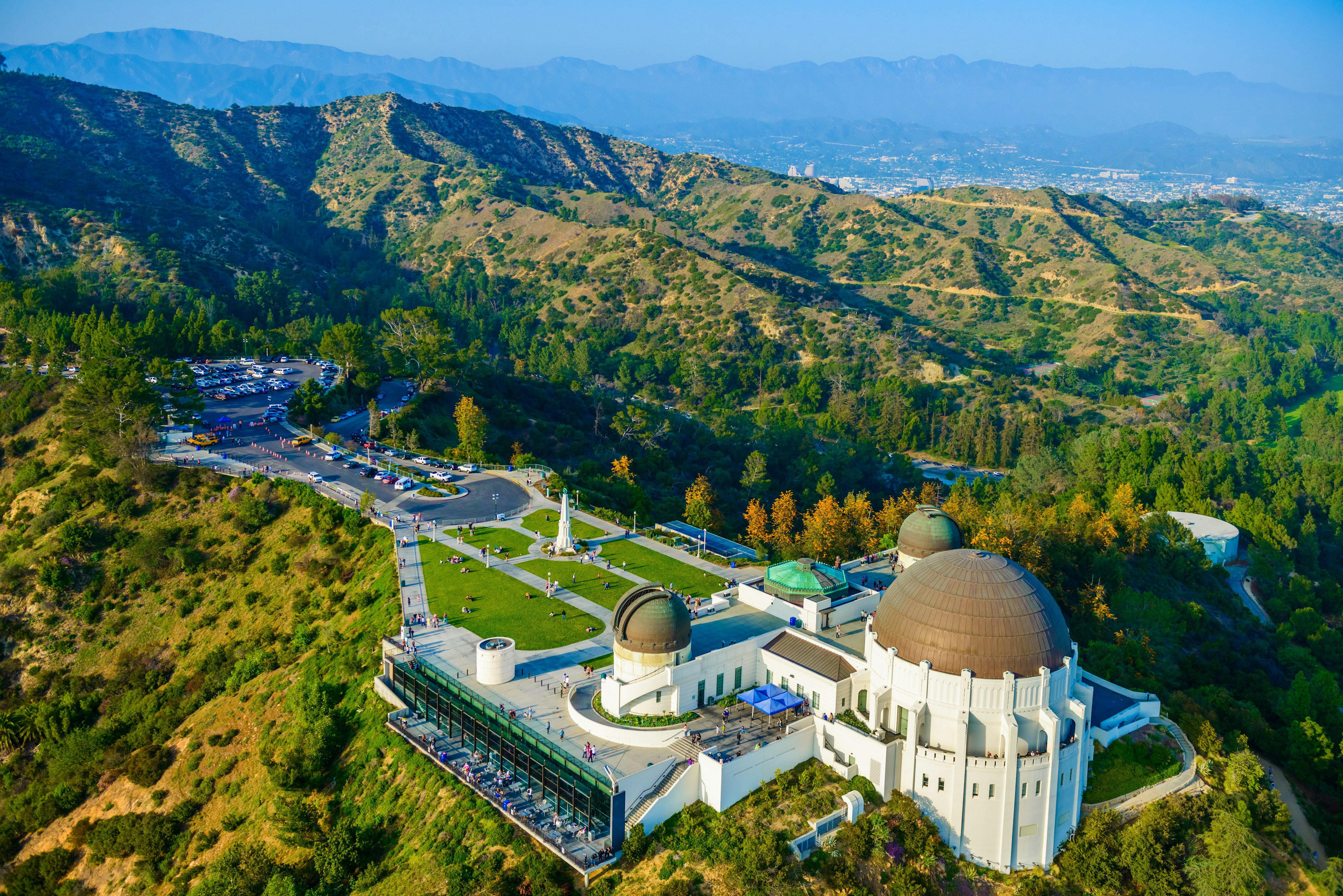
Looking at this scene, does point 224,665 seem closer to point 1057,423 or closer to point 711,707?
point 711,707

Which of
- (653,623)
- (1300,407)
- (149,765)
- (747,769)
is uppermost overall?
(653,623)

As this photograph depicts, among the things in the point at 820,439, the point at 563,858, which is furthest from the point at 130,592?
the point at 820,439

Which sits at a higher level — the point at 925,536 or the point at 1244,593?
the point at 925,536

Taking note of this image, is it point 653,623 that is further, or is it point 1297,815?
point 1297,815

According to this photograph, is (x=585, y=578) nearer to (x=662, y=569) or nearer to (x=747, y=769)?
(x=662, y=569)

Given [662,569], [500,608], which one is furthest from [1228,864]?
[500,608]

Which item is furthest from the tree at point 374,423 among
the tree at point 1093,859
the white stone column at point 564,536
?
the tree at point 1093,859

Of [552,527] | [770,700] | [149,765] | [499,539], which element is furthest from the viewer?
[552,527]

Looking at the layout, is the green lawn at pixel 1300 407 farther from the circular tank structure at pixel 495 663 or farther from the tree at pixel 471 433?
the circular tank structure at pixel 495 663

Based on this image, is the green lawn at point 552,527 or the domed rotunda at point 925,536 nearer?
the domed rotunda at point 925,536
